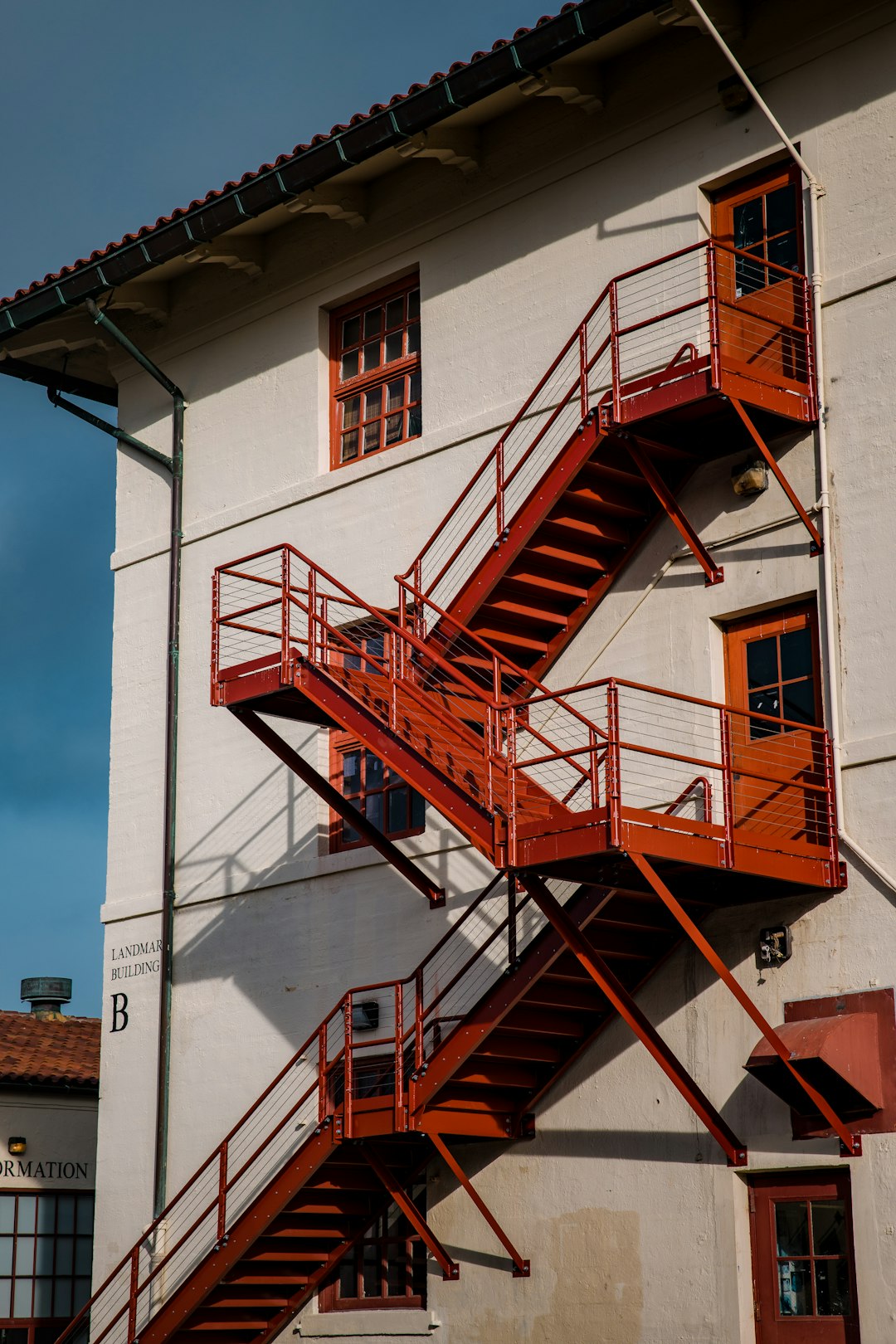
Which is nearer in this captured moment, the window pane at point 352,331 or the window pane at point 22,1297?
the window pane at point 352,331

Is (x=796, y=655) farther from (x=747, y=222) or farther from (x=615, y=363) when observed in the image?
(x=747, y=222)

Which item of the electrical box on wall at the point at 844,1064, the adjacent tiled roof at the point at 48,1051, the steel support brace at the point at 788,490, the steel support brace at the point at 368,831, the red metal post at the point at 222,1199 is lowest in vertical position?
the red metal post at the point at 222,1199

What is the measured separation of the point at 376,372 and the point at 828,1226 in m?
9.67

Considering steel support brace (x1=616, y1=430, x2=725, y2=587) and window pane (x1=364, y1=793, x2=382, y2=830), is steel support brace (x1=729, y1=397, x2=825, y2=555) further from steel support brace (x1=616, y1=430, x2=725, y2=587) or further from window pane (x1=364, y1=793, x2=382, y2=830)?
window pane (x1=364, y1=793, x2=382, y2=830)

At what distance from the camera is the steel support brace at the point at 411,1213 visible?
591 inches

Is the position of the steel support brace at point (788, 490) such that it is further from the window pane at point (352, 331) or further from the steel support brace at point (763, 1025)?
the window pane at point (352, 331)

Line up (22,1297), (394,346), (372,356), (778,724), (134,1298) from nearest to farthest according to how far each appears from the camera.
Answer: (778,724) < (134,1298) < (394,346) < (372,356) < (22,1297)

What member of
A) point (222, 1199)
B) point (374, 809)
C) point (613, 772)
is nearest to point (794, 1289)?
point (613, 772)

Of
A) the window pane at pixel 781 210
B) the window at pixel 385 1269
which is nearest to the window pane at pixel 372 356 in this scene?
the window pane at pixel 781 210

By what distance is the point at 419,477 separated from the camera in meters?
17.6

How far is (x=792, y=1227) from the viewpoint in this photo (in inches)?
523

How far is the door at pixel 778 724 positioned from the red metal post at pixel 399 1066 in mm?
3161

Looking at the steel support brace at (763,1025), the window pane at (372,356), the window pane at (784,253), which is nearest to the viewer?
the steel support brace at (763,1025)

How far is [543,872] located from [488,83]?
23.9ft
